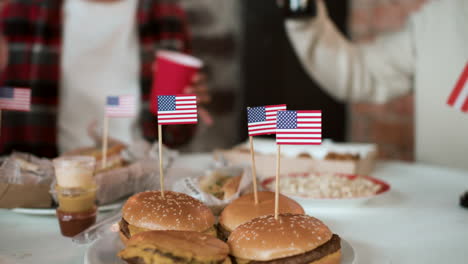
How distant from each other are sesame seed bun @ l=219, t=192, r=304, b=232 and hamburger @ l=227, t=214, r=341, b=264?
76 mm

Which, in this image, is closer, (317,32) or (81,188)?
(81,188)

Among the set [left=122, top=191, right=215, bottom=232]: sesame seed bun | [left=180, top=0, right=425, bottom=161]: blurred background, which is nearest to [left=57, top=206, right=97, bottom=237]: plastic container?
[left=122, top=191, right=215, bottom=232]: sesame seed bun

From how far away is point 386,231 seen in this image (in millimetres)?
1014

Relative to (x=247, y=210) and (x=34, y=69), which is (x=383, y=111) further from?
(x=247, y=210)

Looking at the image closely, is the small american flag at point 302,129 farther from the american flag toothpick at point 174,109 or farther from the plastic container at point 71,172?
the plastic container at point 71,172

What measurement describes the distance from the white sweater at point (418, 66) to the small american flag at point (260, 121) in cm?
136

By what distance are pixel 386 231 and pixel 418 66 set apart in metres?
1.37

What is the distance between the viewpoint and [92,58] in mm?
2477

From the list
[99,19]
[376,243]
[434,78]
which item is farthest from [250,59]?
[376,243]

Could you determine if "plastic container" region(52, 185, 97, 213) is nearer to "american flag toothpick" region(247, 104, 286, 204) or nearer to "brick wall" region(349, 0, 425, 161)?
"american flag toothpick" region(247, 104, 286, 204)

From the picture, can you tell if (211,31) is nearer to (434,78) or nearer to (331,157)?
(434,78)

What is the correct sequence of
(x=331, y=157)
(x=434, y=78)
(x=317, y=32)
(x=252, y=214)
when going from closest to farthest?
(x=252, y=214)
(x=331, y=157)
(x=434, y=78)
(x=317, y=32)

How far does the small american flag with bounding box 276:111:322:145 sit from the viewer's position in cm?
81

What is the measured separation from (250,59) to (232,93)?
28 centimetres
